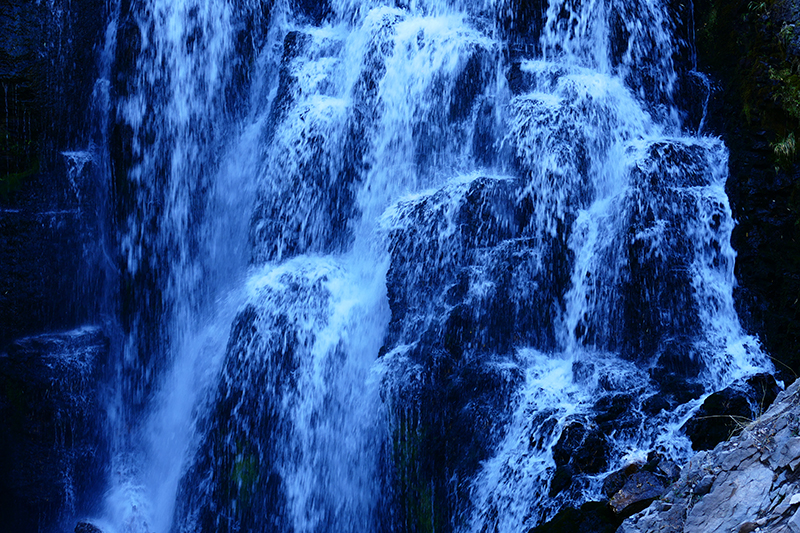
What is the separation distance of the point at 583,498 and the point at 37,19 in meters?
9.15

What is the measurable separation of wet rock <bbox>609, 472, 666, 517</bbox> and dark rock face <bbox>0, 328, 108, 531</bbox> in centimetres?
687

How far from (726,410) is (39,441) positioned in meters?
8.20

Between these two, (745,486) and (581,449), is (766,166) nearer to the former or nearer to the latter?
(581,449)

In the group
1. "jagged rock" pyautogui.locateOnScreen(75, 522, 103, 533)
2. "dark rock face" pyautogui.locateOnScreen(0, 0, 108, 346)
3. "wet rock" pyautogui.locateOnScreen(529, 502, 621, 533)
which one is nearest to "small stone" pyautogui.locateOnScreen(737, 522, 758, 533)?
"wet rock" pyautogui.locateOnScreen(529, 502, 621, 533)

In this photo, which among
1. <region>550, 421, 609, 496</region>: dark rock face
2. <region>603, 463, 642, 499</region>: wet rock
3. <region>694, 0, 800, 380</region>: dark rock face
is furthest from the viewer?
<region>694, 0, 800, 380</region>: dark rock face

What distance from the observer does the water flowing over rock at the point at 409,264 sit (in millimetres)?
6887

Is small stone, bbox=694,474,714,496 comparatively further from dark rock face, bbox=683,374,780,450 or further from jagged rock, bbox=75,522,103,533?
jagged rock, bbox=75,522,103,533

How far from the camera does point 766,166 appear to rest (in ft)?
24.6

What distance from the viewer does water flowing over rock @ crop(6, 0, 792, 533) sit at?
6.89 meters

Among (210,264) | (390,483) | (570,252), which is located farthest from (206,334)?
(570,252)

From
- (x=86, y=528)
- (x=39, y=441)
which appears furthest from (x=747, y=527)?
(x=39, y=441)

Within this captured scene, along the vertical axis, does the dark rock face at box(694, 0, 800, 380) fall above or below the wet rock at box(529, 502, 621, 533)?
above

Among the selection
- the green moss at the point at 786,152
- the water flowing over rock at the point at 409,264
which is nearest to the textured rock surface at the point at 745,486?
the water flowing over rock at the point at 409,264

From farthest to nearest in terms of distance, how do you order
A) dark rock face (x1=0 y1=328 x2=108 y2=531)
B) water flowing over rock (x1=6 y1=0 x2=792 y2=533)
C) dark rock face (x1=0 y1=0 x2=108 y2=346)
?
dark rock face (x1=0 y1=0 x2=108 y2=346) < dark rock face (x1=0 y1=328 x2=108 y2=531) < water flowing over rock (x1=6 y1=0 x2=792 y2=533)
